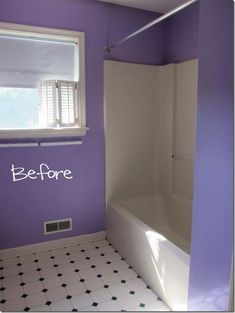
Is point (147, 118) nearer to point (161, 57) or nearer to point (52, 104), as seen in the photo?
point (161, 57)

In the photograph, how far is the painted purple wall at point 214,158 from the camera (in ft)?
4.27

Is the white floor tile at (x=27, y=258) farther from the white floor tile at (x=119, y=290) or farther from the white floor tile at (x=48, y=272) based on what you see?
the white floor tile at (x=119, y=290)

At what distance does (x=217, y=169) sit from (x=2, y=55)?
2.12 m

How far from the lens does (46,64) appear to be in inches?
104

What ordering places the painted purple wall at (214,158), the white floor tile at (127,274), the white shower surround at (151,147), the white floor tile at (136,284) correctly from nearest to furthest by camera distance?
the painted purple wall at (214,158) < the white floor tile at (136,284) < the white floor tile at (127,274) < the white shower surround at (151,147)

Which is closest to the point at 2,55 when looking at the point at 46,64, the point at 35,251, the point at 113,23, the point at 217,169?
the point at 46,64

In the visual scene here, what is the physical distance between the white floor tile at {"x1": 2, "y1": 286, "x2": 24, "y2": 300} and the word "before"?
945 mm

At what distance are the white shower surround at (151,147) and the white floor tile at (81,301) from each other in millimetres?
618

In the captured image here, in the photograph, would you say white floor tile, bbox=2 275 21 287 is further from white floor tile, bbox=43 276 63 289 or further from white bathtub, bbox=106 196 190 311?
white bathtub, bbox=106 196 190 311

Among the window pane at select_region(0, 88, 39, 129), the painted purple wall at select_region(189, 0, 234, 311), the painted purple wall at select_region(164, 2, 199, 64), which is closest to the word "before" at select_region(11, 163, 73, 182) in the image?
the window pane at select_region(0, 88, 39, 129)

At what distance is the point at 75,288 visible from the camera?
7.28ft

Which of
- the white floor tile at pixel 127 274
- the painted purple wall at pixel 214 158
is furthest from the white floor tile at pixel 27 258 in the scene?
the painted purple wall at pixel 214 158

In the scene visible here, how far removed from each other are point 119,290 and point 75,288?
357mm

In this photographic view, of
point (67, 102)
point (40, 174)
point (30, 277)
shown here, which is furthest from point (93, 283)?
point (67, 102)
